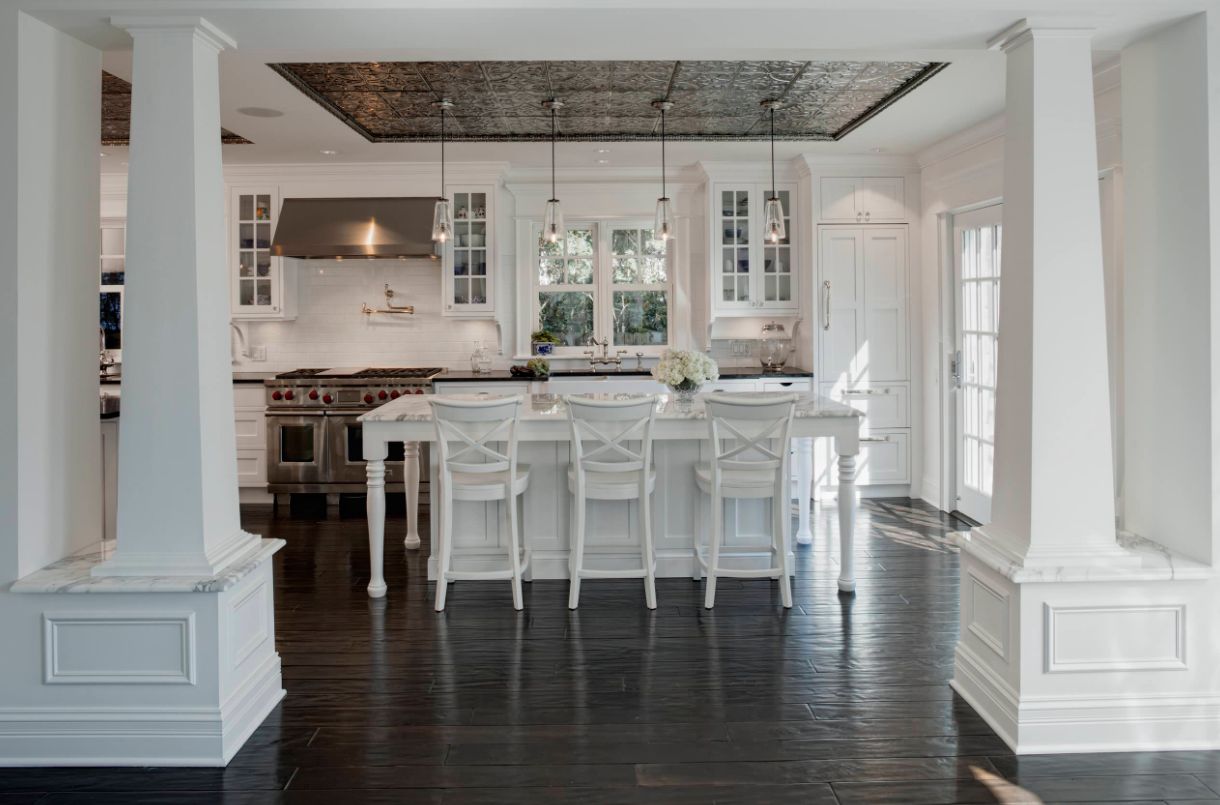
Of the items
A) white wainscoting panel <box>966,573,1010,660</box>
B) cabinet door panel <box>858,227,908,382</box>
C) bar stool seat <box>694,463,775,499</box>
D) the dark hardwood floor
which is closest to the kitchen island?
the dark hardwood floor

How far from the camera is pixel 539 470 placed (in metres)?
4.98

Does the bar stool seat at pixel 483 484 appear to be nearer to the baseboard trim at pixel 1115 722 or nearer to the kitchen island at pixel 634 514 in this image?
the kitchen island at pixel 634 514

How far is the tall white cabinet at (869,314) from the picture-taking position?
23.3ft

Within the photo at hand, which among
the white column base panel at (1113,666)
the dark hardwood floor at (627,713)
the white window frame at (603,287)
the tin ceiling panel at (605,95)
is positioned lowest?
the dark hardwood floor at (627,713)

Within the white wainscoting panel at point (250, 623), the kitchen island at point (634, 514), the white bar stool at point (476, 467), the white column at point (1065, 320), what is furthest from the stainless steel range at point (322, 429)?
the white column at point (1065, 320)

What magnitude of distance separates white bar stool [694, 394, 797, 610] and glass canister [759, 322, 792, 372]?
3.03 m

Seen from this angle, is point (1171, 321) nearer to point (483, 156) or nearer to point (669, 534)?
point (669, 534)

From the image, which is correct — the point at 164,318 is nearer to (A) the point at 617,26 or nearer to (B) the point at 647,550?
(A) the point at 617,26

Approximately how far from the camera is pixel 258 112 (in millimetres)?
5484

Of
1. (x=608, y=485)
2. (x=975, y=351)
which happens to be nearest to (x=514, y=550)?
(x=608, y=485)

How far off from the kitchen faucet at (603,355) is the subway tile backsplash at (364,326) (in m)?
0.77

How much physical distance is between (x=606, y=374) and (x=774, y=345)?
56.2 inches

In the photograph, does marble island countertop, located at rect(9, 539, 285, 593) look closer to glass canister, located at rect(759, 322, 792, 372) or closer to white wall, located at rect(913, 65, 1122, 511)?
white wall, located at rect(913, 65, 1122, 511)

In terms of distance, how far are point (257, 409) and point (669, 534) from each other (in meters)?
3.64
